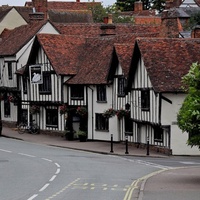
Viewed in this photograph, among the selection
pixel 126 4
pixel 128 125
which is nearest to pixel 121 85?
pixel 128 125

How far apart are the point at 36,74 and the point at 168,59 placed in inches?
562

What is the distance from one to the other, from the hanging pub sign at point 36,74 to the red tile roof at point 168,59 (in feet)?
40.1

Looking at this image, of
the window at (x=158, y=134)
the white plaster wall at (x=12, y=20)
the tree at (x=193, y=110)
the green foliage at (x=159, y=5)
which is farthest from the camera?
the green foliage at (x=159, y=5)

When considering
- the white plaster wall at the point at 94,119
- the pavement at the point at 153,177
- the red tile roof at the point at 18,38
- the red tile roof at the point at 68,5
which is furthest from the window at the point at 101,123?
the red tile roof at the point at 68,5

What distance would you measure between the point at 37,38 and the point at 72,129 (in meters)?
7.99

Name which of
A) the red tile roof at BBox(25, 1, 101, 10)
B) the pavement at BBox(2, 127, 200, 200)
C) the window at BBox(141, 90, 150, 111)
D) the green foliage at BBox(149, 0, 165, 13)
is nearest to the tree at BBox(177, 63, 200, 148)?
the pavement at BBox(2, 127, 200, 200)

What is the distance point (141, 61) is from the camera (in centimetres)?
4775

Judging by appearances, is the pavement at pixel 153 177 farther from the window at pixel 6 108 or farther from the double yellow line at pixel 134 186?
the window at pixel 6 108

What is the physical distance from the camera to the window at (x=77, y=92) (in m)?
56.2

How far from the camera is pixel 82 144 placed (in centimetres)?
5256

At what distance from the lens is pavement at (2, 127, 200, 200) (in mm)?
24141

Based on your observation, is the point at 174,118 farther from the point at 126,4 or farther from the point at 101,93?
the point at 126,4

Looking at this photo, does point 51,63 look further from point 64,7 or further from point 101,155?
point 64,7

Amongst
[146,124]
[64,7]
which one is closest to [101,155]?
[146,124]
